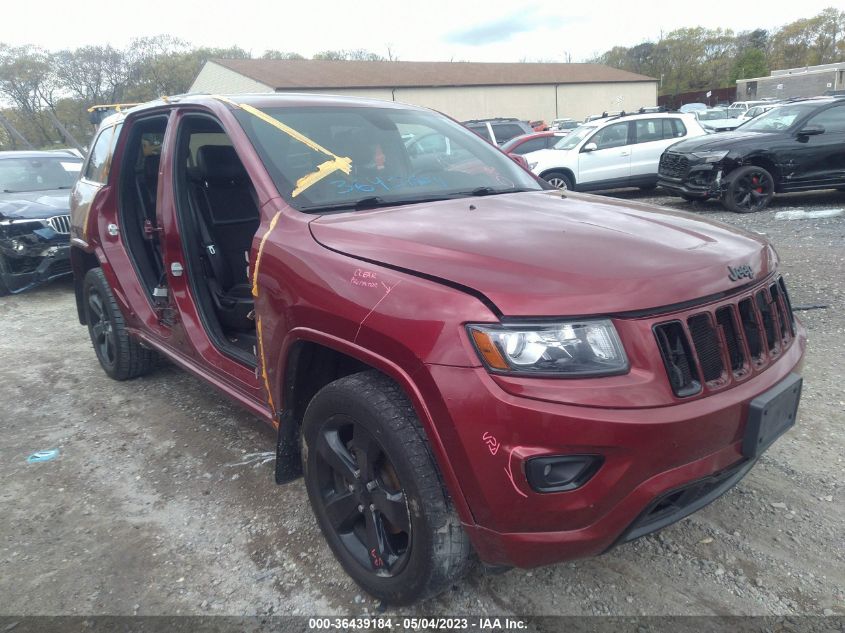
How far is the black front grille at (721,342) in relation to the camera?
1849 mm

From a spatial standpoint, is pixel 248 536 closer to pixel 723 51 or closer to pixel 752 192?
pixel 752 192

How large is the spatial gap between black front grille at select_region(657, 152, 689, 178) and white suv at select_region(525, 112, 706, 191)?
56.5 inches

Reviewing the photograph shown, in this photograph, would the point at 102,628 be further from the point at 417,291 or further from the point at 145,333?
the point at 145,333

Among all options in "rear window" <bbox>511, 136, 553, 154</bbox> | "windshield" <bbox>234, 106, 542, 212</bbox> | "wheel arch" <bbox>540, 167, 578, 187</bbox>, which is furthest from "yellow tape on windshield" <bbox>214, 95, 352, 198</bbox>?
"rear window" <bbox>511, 136, 553, 154</bbox>

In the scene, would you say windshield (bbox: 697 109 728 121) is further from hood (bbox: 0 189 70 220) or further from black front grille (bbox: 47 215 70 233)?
black front grille (bbox: 47 215 70 233)

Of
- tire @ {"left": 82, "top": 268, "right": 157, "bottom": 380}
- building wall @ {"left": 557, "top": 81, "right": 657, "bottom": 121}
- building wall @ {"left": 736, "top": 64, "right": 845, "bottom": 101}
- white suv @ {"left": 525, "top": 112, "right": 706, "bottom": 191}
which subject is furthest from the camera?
building wall @ {"left": 736, "top": 64, "right": 845, "bottom": 101}

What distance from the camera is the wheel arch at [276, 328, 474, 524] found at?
2064 mm

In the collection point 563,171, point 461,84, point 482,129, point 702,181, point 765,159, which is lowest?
point 702,181

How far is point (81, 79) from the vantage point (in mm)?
47094

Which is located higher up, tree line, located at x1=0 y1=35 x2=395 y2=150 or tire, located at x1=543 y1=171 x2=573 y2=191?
tree line, located at x1=0 y1=35 x2=395 y2=150

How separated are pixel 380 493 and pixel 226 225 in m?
2.41

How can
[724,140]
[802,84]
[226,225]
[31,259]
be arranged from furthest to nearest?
[802,84] → [724,140] → [31,259] → [226,225]

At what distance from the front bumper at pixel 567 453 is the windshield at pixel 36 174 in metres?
8.45

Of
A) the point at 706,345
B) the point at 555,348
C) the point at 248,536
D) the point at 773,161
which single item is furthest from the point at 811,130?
the point at 248,536
